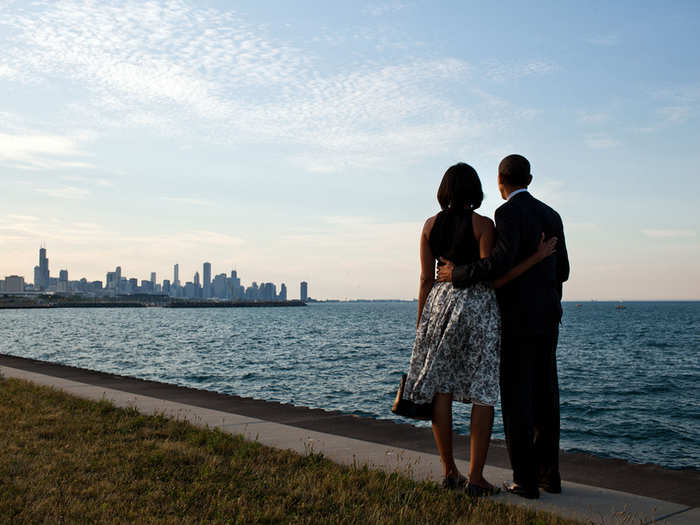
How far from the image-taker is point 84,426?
6863mm

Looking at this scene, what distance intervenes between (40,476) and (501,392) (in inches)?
147

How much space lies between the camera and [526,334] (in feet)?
13.7

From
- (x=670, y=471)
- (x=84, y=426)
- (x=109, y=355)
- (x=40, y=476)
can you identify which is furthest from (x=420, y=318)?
(x=109, y=355)

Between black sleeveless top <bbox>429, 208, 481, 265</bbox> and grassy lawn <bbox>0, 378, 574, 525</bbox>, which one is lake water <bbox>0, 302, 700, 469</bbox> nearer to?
grassy lawn <bbox>0, 378, 574, 525</bbox>

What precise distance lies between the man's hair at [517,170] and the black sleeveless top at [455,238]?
1.54 ft

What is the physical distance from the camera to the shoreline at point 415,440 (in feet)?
16.0

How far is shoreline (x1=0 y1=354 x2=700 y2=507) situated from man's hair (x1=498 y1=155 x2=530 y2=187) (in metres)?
2.61

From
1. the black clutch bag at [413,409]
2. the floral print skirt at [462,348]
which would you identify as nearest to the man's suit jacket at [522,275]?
the floral print skirt at [462,348]

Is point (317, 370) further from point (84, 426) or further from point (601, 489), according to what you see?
point (601, 489)

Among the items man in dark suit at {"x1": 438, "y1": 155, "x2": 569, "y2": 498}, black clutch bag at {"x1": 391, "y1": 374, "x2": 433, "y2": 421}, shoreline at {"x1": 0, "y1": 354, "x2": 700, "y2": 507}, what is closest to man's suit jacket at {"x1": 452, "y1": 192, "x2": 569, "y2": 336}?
man in dark suit at {"x1": 438, "y1": 155, "x2": 569, "y2": 498}

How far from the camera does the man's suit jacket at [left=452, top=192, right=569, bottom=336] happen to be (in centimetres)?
408

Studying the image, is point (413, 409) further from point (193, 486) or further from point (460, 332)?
point (193, 486)

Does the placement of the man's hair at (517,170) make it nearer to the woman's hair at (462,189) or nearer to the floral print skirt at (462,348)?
the woman's hair at (462,189)

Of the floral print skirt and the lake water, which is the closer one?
the floral print skirt
